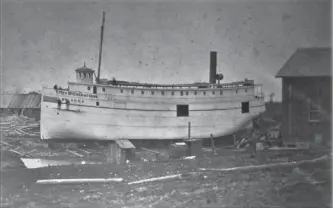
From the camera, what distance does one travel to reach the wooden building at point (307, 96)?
17.6 ft

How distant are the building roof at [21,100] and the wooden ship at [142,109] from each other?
132mm

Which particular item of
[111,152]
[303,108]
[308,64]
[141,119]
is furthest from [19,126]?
[308,64]

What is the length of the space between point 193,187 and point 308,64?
7.08 feet

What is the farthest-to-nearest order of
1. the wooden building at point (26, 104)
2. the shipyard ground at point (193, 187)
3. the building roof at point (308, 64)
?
the wooden building at point (26, 104) < the building roof at point (308, 64) < the shipyard ground at point (193, 187)

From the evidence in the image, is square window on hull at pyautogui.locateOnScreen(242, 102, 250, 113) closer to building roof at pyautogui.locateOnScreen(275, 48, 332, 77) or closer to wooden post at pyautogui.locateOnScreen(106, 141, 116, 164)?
building roof at pyautogui.locateOnScreen(275, 48, 332, 77)

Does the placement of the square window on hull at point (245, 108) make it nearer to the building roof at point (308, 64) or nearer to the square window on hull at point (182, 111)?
the building roof at point (308, 64)

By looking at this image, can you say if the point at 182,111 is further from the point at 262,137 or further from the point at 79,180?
the point at 79,180

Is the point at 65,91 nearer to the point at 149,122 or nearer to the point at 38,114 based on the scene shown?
the point at 38,114

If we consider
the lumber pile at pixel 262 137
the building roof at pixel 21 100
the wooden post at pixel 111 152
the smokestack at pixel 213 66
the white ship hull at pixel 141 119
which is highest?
the smokestack at pixel 213 66

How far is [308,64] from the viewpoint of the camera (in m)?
5.38

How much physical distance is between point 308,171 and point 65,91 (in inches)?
130

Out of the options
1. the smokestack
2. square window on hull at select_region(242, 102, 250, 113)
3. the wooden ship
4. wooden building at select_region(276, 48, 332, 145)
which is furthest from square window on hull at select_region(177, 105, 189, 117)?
wooden building at select_region(276, 48, 332, 145)

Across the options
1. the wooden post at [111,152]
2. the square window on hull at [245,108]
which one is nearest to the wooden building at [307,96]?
the square window on hull at [245,108]

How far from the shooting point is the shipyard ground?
5238 mm
